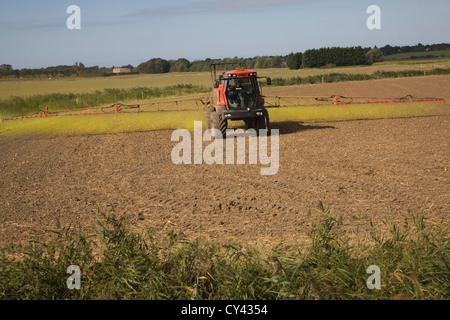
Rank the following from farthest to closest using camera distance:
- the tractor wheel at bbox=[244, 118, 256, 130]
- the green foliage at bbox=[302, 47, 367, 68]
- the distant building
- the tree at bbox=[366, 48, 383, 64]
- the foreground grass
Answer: the distant building → the tree at bbox=[366, 48, 383, 64] → the green foliage at bbox=[302, 47, 367, 68] → the tractor wheel at bbox=[244, 118, 256, 130] → the foreground grass

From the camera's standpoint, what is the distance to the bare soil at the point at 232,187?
8.30 meters

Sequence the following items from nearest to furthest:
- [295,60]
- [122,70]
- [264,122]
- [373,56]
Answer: [264,122] < [295,60] < [373,56] < [122,70]

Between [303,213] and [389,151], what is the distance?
6515mm

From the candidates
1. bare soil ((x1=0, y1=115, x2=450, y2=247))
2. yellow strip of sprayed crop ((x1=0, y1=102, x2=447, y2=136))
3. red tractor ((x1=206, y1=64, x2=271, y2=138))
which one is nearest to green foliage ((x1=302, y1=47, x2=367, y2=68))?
yellow strip of sprayed crop ((x1=0, y1=102, x2=447, y2=136))

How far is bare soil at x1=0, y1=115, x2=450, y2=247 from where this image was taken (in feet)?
27.2

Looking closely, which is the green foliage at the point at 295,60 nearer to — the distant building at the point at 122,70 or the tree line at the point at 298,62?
the tree line at the point at 298,62

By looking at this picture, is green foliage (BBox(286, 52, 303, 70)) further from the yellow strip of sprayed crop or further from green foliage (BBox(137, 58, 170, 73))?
the yellow strip of sprayed crop

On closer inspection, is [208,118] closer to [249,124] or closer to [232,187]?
[249,124]

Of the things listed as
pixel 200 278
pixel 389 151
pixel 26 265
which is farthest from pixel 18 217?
pixel 389 151

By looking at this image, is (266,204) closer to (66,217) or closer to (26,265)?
(66,217)

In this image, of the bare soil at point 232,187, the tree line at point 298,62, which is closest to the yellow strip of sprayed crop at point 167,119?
the bare soil at point 232,187

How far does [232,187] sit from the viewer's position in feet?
35.1

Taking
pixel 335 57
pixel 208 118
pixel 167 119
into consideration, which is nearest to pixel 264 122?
pixel 208 118
